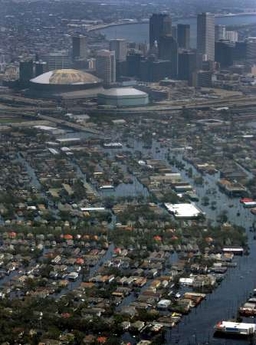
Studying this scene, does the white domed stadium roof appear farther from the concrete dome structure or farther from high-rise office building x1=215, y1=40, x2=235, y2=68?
high-rise office building x1=215, y1=40, x2=235, y2=68

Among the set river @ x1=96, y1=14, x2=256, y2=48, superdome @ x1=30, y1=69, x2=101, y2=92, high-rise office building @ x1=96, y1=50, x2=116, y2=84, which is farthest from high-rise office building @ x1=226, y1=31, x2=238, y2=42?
superdome @ x1=30, y1=69, x2=101, y2=92

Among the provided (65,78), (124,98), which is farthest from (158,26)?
(124,98)

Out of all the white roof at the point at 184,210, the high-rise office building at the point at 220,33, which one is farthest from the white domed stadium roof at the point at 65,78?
the white roof at the point at 184,210

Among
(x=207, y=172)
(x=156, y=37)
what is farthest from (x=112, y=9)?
(x=207, y=172)

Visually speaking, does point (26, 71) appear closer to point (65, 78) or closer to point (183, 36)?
point (65, 78)

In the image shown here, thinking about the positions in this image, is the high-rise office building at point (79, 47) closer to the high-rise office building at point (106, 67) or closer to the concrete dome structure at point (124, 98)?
the high-rise office building at point (106, 67)
